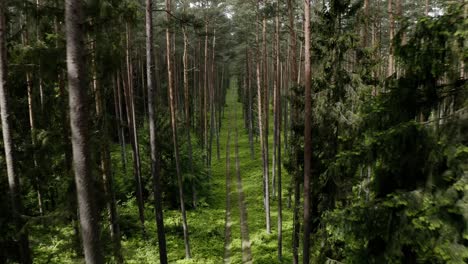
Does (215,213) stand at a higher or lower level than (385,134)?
lower

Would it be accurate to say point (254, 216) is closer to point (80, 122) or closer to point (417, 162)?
point (417, 162)

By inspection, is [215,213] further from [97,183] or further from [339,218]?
[339,218]

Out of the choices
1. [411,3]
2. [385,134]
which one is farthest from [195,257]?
[411,3]

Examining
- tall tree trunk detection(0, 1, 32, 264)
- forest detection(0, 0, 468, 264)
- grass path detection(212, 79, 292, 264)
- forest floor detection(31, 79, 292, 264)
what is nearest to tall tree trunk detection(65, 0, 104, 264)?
forest detection(0, 0, 468, 264)

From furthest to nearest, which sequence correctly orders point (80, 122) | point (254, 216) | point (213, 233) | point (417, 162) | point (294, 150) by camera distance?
point (254, 216) < point (213, 233) < point (294, 150) < point (417, 162) < point (80, 122)

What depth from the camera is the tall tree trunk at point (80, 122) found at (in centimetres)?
471

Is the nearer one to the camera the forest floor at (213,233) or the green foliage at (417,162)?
the green foliage at (417,162)

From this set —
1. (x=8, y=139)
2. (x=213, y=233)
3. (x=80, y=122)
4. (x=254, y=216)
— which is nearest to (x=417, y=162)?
(x=80, y=122)

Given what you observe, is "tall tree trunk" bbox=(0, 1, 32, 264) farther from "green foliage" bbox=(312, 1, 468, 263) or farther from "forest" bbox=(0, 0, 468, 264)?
"green foliage" bbox=(312, 1, 468, 263)

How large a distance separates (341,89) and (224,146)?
93.7 ft

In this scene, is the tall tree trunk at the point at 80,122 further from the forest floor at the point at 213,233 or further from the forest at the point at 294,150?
the forest floor at the point at 213,233

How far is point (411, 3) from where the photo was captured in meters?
32.8

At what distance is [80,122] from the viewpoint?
191 inches

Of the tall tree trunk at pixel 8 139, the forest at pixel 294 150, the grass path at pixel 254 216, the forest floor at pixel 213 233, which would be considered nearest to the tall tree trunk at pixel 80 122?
the forest at pixel 294 150
